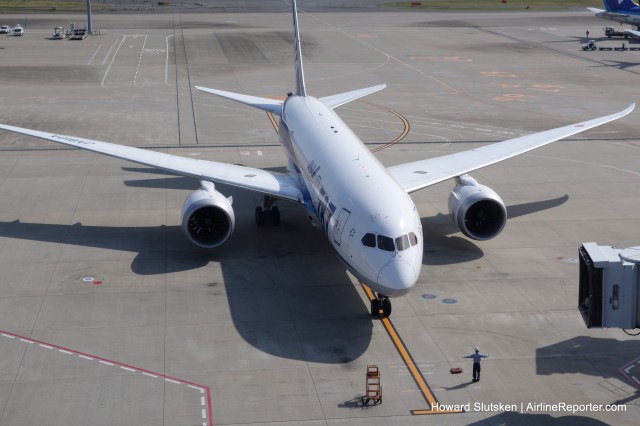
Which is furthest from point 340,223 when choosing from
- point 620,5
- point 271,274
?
point 620,5

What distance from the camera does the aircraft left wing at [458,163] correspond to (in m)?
37.0

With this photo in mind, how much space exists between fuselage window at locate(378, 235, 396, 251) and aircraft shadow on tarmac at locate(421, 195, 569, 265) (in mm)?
6958

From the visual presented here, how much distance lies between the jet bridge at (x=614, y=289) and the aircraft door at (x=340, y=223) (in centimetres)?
824

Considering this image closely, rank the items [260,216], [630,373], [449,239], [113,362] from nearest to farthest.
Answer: [630,373], [113,362], [449,239], [260,216]

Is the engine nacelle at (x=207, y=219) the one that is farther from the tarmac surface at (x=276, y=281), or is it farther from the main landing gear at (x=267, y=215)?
the main landing gear at (x=267, y=215)

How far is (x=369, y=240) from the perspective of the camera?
91.0 feet

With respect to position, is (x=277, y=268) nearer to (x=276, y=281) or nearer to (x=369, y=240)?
(x=276, y=281)

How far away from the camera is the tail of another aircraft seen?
9688cm

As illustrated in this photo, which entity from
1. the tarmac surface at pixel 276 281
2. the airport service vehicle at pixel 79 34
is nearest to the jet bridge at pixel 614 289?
the tarmac surface at pixel 276 281

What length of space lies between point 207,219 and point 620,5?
7683 cm

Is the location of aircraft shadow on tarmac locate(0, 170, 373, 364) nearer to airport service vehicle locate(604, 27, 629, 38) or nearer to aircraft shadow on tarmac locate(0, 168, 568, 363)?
aircraft shadow on tarmac locate(0, 168, 568, 363)

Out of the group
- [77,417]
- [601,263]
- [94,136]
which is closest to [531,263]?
[601,263]

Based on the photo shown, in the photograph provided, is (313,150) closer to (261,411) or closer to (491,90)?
(261,411)

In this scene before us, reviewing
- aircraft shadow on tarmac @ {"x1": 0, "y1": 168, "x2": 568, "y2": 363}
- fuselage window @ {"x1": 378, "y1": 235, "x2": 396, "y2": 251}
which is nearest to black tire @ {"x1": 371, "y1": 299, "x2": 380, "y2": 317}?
aircraft shadow on tarmac @ {"x1": 0, "y1": 168, "x2": 568, "y2": 363}
